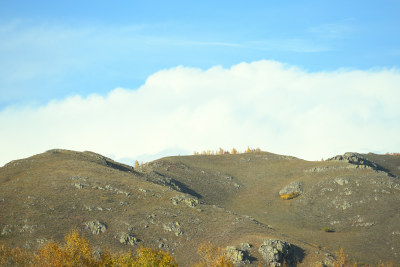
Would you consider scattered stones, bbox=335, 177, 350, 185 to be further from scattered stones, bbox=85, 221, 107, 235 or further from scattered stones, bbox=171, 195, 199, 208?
scattered stones, bbox=85, 221, 107, 235

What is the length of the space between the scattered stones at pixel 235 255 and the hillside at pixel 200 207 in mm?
707

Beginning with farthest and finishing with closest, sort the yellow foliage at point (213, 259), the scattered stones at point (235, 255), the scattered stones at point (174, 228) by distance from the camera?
the scattered stones at point (174, 228), the scattered stones at point (235, 255), the yellow foliage at point (213, 259)

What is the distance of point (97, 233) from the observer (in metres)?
60.1

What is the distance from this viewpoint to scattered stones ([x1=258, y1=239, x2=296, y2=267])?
57.0m

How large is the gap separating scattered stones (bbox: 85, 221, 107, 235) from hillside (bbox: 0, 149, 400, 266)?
16 cm

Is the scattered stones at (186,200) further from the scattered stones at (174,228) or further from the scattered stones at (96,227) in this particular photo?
the scattered stones at (96,227)

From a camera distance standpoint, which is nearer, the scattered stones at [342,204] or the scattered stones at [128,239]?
the scattered stones at [128,239]

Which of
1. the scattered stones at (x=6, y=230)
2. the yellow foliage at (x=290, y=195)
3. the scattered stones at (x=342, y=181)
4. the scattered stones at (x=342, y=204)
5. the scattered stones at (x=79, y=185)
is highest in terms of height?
the scattered stones at (x=79, y=185)

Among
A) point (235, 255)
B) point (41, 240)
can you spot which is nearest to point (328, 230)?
point (235, 255)

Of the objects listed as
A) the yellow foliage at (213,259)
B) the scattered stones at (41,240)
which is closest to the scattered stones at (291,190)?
the yellow foliage at (213,259)

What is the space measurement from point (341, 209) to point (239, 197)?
28.1 metres

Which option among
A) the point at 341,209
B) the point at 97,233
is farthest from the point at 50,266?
the point at 341,209

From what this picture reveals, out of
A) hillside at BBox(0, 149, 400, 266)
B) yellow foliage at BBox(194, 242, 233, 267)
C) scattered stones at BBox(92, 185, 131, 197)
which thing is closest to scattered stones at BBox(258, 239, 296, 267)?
hillside at BBox(0, 149, 400, 266)

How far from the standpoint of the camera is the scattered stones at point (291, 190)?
97.5 meters
